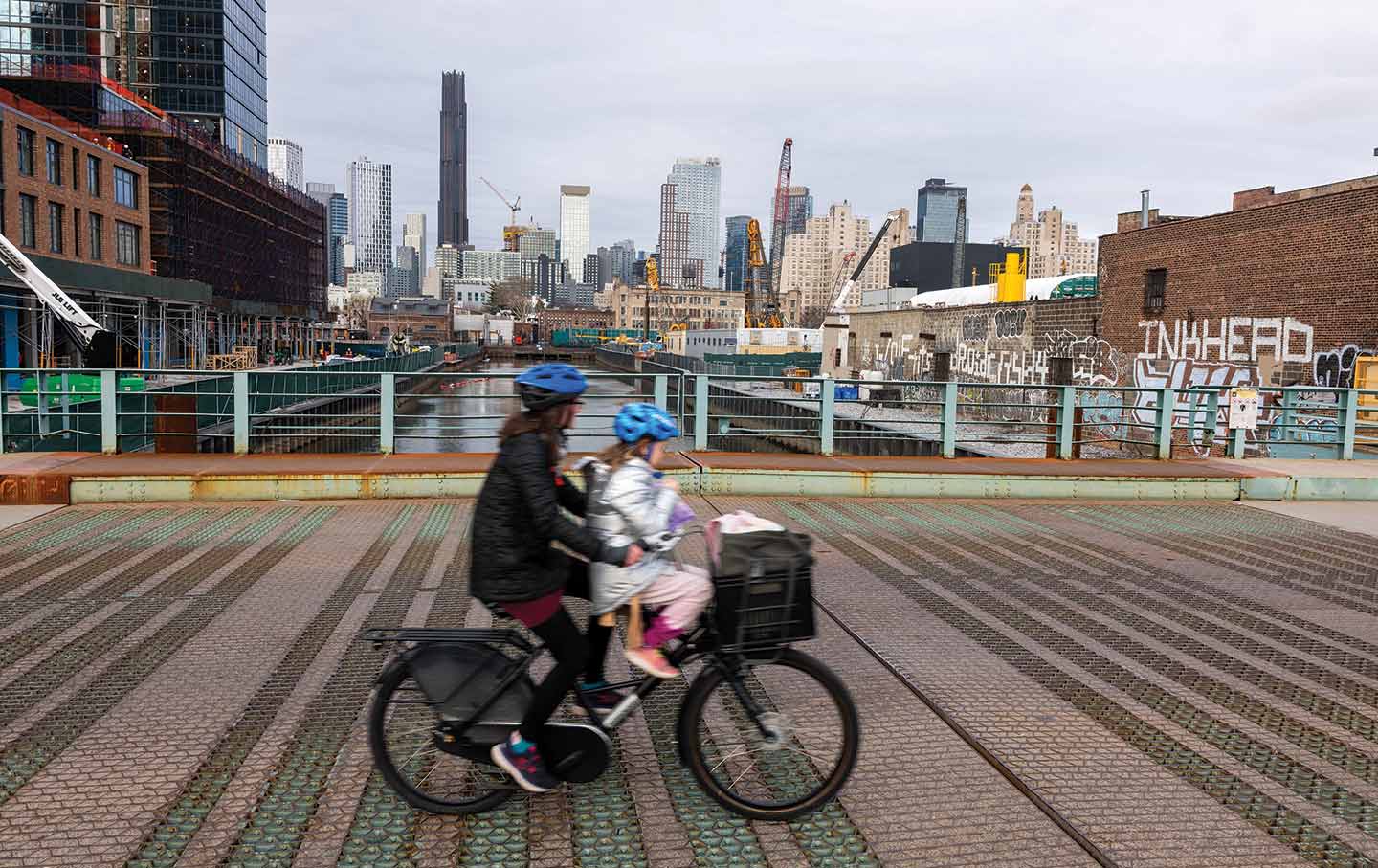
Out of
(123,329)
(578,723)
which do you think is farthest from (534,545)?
(123,329)

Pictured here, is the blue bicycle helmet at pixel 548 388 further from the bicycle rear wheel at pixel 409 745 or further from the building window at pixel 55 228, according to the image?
the building window at pixel 55 228

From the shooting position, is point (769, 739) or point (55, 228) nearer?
point (769, 739)

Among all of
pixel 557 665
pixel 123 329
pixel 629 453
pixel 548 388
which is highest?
pixel 123 329

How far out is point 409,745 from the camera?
4.04 meters

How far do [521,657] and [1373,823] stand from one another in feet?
11.7

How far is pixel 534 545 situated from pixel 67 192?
1979 inches

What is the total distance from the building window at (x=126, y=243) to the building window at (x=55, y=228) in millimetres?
5710

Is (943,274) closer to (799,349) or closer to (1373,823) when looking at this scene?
(799,349)

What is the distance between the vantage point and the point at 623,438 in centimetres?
405

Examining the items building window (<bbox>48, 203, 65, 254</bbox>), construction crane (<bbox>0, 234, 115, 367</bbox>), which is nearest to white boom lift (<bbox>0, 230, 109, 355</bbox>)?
construction crane (<bbox>0, 234, 115, 367</bbox>)

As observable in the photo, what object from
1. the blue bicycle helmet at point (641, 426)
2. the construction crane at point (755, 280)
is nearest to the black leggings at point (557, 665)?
the blue bicycle helmet at point (641, 426)

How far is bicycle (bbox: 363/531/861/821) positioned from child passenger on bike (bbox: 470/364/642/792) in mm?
89

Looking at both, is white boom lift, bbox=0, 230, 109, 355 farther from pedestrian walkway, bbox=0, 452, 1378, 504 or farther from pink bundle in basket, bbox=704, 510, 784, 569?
pink bundle in basket, bbox=704, 510, 784, 569

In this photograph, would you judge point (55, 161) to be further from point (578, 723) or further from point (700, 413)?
point (578, 723)
